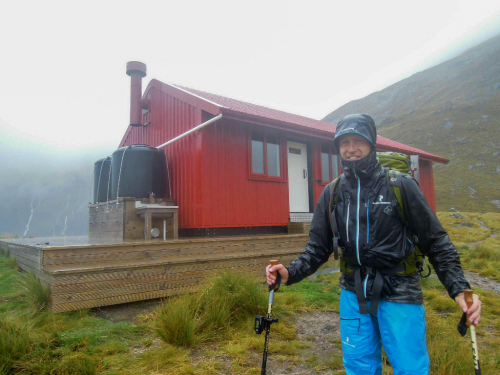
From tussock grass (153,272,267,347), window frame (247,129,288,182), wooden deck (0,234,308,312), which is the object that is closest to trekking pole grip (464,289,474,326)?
tussock grass (153,272,267,347)

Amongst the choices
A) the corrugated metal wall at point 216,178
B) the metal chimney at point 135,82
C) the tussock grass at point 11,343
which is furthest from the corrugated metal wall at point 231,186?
the tussock grass at point 11,343

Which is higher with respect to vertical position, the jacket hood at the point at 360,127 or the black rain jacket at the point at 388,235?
the jacket hood at the point at 360,127

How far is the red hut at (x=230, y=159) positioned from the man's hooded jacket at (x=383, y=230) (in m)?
4.49

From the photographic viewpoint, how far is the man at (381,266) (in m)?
1.65

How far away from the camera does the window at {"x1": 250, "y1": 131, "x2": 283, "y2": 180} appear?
7.62m

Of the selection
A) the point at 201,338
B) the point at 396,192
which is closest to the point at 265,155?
the point at 201,338

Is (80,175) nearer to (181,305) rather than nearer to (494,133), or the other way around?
(181,305)

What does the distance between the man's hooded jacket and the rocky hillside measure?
159 feet

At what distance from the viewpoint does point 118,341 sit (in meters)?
3.25

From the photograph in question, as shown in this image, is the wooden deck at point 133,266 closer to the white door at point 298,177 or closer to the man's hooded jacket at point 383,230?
the white door at point 298,177

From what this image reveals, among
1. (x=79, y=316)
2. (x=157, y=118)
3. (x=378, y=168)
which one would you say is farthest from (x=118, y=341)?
(x=157, y=118)

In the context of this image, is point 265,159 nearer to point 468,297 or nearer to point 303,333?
point 303,333

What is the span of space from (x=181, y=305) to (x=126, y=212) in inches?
138

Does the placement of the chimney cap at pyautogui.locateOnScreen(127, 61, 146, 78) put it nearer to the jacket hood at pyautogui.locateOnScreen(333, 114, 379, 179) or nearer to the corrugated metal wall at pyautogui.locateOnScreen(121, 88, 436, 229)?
the corrugated metal wall at pyautogui.locateOnScreen(121, 88, 436, 229)
